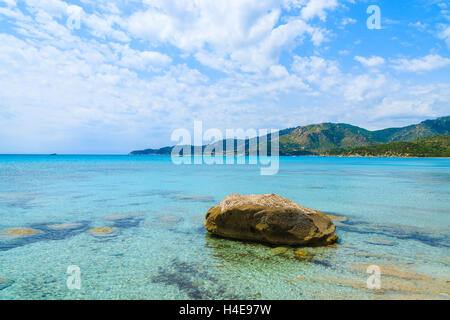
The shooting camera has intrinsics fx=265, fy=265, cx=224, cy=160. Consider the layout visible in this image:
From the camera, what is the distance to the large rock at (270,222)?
11.7m

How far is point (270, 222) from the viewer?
11.8 m

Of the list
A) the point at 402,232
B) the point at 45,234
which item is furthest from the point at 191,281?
the point at 402,232

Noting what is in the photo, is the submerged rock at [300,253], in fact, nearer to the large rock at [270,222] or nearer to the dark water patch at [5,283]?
the large rock at [270,222]

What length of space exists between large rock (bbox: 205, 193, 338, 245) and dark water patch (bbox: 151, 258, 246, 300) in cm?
348

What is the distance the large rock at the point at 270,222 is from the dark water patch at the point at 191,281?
3481 millimetres

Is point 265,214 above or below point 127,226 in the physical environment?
above

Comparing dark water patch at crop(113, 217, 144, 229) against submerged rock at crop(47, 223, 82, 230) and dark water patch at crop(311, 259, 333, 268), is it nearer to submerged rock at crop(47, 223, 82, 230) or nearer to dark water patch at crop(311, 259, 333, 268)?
submerged rock at crop(47, 223, 82, 230)

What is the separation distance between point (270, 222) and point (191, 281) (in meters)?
4.75

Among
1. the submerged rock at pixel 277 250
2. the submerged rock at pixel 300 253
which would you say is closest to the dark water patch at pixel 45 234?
the submerged rock at pixel 277 250

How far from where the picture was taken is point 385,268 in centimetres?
936
